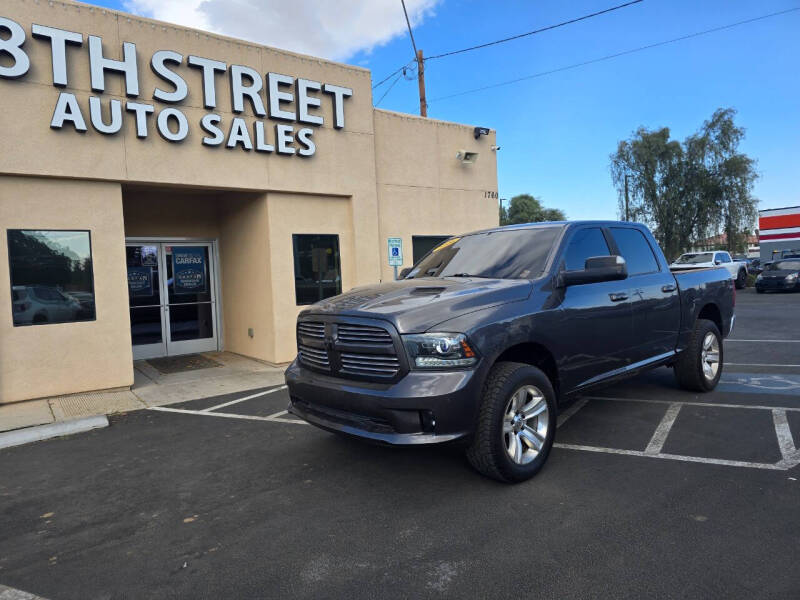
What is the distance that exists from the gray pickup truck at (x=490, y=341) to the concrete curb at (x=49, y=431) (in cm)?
321

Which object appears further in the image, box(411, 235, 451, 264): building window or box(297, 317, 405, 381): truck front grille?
box(411, 235, 451, 264): building window

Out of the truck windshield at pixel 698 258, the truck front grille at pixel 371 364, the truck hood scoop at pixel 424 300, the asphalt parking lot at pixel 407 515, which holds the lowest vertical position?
the asphalt parking lot at pixel 407 515

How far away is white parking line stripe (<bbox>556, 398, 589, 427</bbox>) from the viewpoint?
220 inches

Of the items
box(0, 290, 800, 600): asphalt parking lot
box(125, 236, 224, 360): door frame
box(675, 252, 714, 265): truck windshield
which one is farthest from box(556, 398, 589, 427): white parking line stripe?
box(675, 252, 714, 265): truck windshield

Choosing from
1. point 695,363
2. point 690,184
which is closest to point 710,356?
point 695,363

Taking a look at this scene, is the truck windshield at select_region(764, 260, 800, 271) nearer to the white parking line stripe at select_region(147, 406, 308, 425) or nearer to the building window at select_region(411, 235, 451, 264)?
the building window at select_region(411, 235, 451, 264)

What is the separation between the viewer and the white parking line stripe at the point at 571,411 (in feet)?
18.4

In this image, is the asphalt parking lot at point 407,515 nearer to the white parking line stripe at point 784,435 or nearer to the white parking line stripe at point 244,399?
the white parking line stripe at point 784,435

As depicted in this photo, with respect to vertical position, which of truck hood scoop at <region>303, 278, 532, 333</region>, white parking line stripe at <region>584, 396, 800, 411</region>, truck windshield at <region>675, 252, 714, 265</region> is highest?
truck windshield at <region>675, 252, 714, 265</region>

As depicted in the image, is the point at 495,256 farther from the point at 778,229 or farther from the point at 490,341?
the point at 778,229

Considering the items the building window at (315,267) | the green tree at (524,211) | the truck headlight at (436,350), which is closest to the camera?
the truck headlight at (436,350)

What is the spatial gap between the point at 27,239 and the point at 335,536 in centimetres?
670

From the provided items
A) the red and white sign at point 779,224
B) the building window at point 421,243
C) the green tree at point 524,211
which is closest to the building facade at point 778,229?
the red and white sign at point 779,224

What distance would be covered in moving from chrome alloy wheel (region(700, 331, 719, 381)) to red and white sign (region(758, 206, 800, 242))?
35377 millimetres
